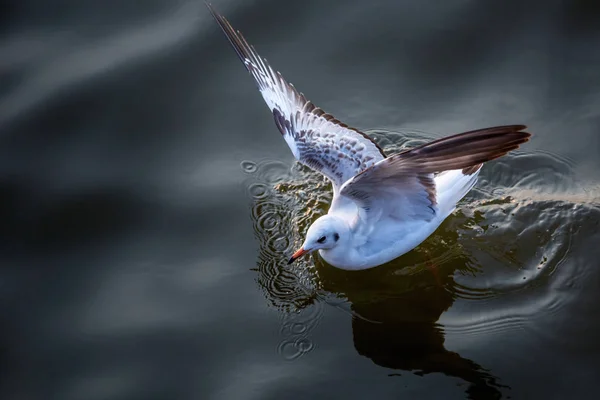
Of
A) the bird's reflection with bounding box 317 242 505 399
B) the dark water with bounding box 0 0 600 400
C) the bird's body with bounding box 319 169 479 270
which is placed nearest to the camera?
the bird's reflection with bounding box 317 242 505 399

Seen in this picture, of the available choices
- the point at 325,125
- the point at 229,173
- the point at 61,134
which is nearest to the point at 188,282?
the point at 229,173

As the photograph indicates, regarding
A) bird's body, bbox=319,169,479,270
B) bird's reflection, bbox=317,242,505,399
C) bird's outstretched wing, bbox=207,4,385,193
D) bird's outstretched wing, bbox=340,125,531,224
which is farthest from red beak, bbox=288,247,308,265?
bird's outstretched wing, bbox=207,4,385,193

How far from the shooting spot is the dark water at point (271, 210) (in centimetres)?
510

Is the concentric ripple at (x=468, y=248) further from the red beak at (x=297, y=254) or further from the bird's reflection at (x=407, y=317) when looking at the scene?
Answer: the red beak at (x=297, y=254)

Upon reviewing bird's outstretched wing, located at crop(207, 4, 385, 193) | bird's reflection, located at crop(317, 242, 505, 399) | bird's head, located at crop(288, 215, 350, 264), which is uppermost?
bird's outstretched wing, located at crop(207, 4, 385, 193)

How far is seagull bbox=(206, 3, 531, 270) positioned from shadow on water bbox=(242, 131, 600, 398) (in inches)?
10.4

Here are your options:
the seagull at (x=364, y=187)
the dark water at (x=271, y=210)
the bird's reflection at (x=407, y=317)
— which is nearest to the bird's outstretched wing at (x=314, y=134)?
the seagull at (x=364, y=187)

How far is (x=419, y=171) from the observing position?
485 centimetres

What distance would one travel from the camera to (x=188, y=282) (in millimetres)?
5715

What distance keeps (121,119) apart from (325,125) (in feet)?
7.00

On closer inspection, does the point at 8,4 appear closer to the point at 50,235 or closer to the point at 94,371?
the point at 50,235

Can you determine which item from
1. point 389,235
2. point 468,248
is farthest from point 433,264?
point 389,235

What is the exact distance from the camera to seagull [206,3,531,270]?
4.98 m

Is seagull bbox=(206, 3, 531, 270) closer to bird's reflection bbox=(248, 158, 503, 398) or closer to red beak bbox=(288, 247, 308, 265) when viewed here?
red beak bbox=(288, 247, 308, 265)
